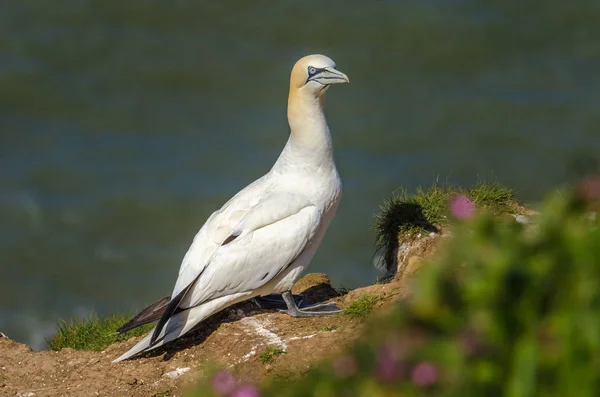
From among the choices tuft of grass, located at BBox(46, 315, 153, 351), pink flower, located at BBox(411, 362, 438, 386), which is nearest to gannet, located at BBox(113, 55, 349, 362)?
tuft of grass, located at BBox(46, 315, 153, 351)

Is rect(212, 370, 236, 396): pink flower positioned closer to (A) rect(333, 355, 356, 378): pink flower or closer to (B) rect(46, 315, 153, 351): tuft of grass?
(A) rect(333, 355, 356, 378): pink flower

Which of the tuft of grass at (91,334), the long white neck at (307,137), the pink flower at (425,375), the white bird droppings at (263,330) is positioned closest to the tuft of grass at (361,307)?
the white bird droppings at (263,330)

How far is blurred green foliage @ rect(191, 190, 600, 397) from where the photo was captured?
7.45ft

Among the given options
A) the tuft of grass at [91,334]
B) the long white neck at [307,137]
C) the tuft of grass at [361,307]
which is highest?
the long white neck at [307,137]

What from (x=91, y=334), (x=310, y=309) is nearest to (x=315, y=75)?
(x=310, y=309)

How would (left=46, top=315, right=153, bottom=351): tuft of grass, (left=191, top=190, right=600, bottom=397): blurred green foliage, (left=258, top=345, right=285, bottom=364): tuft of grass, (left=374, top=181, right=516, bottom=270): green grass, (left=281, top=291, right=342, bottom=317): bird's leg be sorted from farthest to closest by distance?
(left=46, top=315, right=153, bottom=351): tuft of grass, (left=374, top=181, right=516, bottom=270): green grass, (left=281, top=291, right=342, bottom=317): bird's leg, (left=258, top=345, right=285, bottom=364): tuft of grass, (left=191, top=190, right=600, bottom=397): blurred green foliage

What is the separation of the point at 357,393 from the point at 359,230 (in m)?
→ 14.4

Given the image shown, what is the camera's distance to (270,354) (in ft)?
21.4

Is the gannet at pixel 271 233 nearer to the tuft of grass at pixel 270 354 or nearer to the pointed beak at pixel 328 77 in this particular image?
the pointed beak at pixel 328 77

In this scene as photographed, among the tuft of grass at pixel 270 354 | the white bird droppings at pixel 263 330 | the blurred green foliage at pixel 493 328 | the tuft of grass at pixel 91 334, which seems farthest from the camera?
the tuft of grass at pixel 91 334

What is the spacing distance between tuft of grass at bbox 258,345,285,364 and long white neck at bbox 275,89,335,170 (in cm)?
163

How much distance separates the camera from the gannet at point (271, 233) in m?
7.21

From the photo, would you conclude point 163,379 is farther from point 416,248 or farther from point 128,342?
point 416,248

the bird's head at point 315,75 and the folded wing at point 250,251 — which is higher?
the bird's head at point 315,75
